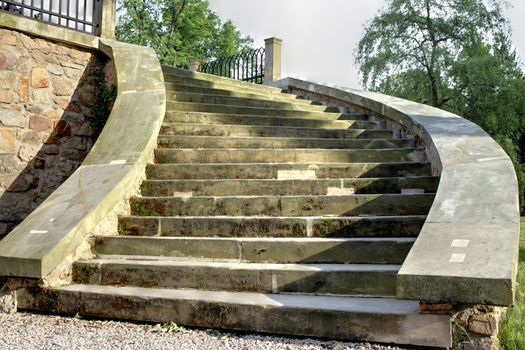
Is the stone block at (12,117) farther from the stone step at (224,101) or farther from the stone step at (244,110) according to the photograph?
the stone step at (224,101)

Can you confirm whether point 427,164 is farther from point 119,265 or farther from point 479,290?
point 119,265

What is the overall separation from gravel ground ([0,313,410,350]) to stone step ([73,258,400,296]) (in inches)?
17.0

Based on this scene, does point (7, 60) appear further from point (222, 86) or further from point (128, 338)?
point (128, 338)

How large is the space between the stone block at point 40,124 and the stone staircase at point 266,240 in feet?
4.61

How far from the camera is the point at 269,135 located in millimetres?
6270

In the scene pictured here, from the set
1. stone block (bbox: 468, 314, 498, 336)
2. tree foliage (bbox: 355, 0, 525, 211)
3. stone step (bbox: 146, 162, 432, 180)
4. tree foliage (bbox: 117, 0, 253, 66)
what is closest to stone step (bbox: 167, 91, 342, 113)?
stone step (bbox: 146, 162, 432, 180)

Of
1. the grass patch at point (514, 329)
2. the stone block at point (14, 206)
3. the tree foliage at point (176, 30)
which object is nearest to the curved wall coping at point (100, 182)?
the stone block at point (14, 206)

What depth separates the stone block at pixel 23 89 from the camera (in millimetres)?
5797

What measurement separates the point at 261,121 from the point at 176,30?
926 inches

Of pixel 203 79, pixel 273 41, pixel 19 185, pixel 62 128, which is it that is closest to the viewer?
pixel 19 185

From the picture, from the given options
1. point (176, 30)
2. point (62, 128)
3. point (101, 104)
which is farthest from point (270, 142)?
point (176, 30)

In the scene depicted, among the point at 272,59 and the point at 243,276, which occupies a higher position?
the point at 272,59

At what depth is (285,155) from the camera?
5480mm

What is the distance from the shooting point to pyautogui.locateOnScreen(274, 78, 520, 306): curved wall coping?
2463 millimetres
